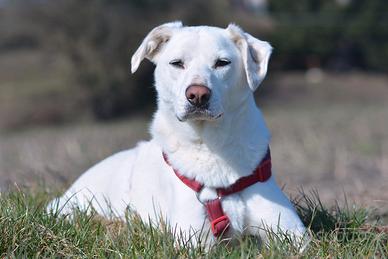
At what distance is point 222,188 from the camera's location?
5.07m

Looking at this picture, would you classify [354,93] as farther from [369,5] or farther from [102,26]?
[102,26]

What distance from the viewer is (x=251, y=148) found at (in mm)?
5262

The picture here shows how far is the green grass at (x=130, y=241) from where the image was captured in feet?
14.6

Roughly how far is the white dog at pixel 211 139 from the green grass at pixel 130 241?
7.7 inches

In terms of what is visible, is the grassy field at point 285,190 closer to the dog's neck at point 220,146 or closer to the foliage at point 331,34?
the dog's neck at point 220,146

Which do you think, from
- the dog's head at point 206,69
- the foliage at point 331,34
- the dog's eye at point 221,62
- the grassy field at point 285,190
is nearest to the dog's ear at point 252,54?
the dog's head at point 206,69

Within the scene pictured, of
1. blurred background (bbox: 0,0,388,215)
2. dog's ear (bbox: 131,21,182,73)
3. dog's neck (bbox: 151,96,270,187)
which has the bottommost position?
blurred background (bbox: 0,0,388,215)

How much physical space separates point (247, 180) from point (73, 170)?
5910mm

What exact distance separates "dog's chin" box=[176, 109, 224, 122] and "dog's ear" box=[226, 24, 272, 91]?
0.35 meters

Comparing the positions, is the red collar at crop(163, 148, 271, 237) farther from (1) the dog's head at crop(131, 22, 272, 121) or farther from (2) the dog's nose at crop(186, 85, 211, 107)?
(2) the dog's nose at crop(186, 85, 211, 107)

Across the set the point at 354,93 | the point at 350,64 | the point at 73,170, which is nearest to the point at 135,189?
the point at 73,170

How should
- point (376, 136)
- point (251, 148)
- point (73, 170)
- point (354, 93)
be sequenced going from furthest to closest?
1. point (354, 93)
2. point (376, 136)
3. point (73, 170)
4. point (251, 148)

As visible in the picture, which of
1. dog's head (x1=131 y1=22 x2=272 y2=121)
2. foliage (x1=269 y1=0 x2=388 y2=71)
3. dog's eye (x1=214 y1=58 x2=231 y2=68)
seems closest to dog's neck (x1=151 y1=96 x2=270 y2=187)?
dog's head (x1=131 y1=22 x2=272 y2=121)

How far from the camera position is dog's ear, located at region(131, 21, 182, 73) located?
5.43 m
